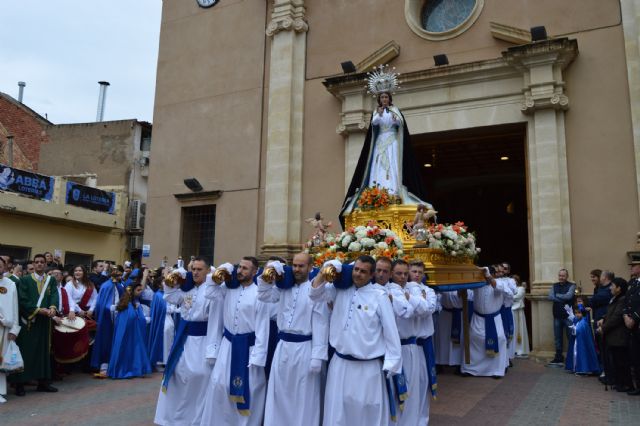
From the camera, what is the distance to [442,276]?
788cm

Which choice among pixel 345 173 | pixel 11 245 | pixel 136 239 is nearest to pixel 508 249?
pixel 345 173

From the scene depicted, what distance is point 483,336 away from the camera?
9883mm

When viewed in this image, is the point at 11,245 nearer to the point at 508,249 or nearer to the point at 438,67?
the point at 438,67

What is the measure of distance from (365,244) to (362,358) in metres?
2.74

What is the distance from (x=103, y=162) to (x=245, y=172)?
14.6 m

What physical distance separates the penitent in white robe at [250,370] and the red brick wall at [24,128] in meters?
23.9

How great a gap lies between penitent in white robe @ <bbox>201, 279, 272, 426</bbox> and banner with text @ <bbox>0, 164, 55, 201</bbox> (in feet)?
58.4

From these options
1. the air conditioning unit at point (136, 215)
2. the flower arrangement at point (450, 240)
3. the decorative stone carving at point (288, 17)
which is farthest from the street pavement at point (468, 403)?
the air conditioning unit at point (136, 215)

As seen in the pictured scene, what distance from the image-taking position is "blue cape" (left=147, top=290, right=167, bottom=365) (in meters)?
10.6

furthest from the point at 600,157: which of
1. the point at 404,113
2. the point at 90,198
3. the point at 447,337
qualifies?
the point at 90,198

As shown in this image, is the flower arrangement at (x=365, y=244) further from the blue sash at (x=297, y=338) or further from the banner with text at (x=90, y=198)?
the banner with text at (x=90, y=198)

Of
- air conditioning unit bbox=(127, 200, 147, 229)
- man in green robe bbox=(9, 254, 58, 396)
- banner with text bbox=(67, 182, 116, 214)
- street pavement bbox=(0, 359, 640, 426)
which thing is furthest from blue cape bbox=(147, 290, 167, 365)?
air conditioning unit bbox=(127, 200, 147, 229)

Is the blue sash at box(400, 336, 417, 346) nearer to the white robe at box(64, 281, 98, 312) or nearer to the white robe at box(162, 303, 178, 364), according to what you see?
the white robe at box(162, 303, 178, 364)

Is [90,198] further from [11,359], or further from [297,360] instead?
[297,360]
